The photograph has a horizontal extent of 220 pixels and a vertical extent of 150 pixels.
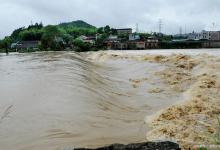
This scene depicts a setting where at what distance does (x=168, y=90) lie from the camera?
13.7 meters

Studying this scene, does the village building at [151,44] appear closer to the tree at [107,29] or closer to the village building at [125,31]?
the tree at [107,29]

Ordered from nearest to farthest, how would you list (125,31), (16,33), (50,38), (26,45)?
(50,38)
(26,45)
(16,33)
(125,31)

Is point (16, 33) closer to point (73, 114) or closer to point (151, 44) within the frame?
point (151, 44)

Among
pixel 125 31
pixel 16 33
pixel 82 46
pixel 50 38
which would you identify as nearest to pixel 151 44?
pixel 82 46

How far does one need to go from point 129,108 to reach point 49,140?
3792mm

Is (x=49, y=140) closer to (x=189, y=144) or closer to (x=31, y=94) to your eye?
(x=189, y=144)

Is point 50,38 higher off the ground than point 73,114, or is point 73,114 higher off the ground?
point 50,38

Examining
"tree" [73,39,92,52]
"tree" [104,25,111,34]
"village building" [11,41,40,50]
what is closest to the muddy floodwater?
"tree" [73,39,92,52]

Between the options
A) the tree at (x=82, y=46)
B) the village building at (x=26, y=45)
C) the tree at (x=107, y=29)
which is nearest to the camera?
the tree at (x=82, y=46)

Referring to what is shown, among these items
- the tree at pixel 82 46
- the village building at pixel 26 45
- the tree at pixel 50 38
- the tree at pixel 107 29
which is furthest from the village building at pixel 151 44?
the tree at pixel 107 29

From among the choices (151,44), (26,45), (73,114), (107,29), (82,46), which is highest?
(107,29)

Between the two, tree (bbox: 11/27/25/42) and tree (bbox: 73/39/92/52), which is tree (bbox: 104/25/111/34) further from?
tree (bbox: 73/39/92/52)

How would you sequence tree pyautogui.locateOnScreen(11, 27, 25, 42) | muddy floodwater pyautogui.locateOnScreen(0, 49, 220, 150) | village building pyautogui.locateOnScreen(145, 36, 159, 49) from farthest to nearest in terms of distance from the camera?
tree pyautogui.locateOnScreen(11, 27, 25, 42) < village building pyautogui.locateOnScreen(145, 36, 159, 49) < muddy floodwater pyautogui.locateOnScreen(0, 49, 220, 150)

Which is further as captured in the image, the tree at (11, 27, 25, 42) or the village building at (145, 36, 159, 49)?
the tree at (11, 27, 25, 42)
